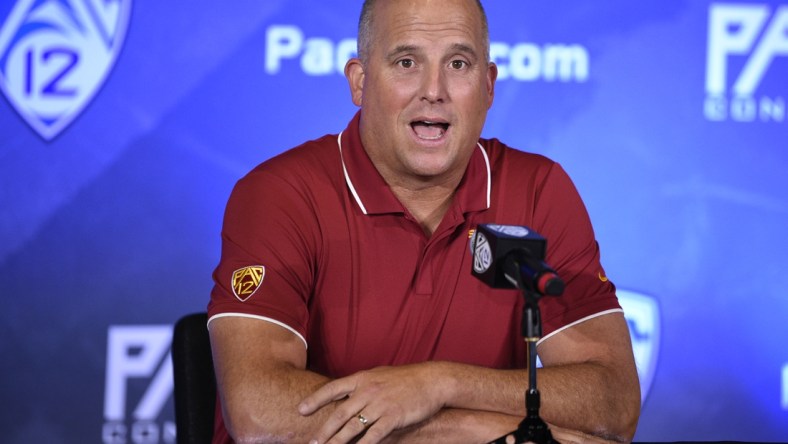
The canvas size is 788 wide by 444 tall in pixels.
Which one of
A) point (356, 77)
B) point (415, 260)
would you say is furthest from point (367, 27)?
point (415, 260)

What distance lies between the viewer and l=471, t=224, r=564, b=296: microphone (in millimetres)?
1514

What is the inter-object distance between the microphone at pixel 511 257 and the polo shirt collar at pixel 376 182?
2.35 feet

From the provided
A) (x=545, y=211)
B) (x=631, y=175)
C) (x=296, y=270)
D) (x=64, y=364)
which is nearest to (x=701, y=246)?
(x=631, y=175)

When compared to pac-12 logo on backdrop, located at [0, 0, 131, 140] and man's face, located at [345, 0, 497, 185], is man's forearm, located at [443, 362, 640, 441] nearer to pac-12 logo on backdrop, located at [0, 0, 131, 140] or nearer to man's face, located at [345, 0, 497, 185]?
man's face, located at [345, 0, 497, 185]

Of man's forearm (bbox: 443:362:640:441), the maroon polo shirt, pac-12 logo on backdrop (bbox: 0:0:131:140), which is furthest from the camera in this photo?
pac-12 logo on backdrop (bbox: 0:0:131:140)

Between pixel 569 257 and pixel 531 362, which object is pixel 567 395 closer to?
Result: pixel 569 257

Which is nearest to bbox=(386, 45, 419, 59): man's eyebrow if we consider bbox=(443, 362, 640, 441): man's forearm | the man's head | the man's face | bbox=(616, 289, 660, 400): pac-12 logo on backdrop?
the man's face

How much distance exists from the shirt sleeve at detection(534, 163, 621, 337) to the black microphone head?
718mm

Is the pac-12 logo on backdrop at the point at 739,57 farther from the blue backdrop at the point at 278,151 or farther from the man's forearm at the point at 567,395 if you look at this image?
the man's forearm at the point at 567,395

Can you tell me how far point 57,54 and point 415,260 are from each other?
1.78m

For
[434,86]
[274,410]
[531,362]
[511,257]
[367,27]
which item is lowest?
[274,410]

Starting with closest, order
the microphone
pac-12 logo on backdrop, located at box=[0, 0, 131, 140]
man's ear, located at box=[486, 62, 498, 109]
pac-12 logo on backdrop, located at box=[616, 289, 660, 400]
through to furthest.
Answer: the microphone, man's ear, located at box=[486, 62, 498, 109], pac-12 logo on backdrop, located at box=[0, 0, 131, 140], pac-12 logo on backdrop, located at box=[616, 289, 660, 400]

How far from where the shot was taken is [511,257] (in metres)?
1.57

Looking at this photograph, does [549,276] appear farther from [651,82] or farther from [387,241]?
[651,82]
